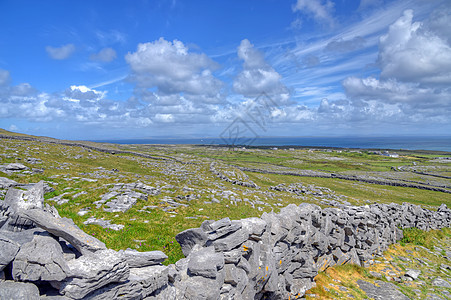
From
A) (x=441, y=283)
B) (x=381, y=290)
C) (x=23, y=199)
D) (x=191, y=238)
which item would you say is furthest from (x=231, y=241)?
(x=441, y=283)

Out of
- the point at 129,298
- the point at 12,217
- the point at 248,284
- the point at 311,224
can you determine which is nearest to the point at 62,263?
the point at 129,298

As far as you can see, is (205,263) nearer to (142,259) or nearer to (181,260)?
(181,260)

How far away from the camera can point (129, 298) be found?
564 cm

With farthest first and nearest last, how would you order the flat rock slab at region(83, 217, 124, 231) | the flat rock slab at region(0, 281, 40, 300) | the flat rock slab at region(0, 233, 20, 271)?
the flat rock slab at region(83, 217, 124, 231) → the flat rock slab at region(0, 233, 20, 271) → the flat rock slab at region(0, 281, 40, 300)

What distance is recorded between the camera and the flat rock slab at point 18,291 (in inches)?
170

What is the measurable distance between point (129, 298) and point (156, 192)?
18.3 meters

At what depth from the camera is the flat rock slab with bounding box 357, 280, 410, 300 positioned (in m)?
11.9

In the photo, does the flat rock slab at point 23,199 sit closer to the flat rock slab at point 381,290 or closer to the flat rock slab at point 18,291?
the flat rock slab at point 18,291

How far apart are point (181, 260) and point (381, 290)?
12270 millimetres

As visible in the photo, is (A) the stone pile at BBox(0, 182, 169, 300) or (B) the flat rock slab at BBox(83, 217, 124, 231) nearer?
(A) the stone pile at BBox(0, 182, 169, 300)

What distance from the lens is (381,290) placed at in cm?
1252

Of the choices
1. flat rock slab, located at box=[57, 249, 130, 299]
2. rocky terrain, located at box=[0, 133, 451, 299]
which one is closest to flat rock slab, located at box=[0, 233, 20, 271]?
rocky terrain, located at box=[0, 133, 451, 299]

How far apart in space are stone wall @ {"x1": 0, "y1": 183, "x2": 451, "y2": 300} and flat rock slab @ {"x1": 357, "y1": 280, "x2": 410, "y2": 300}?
83.2 inches

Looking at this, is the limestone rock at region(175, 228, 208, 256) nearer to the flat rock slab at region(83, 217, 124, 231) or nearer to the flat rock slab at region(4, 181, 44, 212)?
the flat rock slab at region(4, 181, 44, 212)
